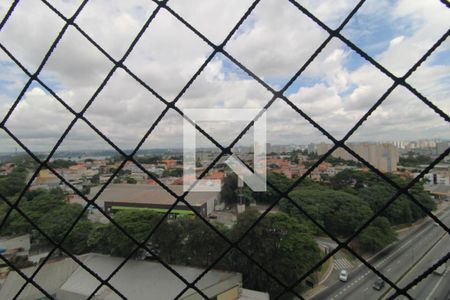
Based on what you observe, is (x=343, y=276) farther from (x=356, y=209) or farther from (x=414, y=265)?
(x=356, y=209)

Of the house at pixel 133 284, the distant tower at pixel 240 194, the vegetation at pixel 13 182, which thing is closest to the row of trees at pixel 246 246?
the house at pixel 133 284

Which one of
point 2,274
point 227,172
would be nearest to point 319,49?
point 2,274

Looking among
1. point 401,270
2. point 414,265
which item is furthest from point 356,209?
point 401,270

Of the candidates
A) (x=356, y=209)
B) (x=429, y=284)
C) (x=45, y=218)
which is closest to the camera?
(x=429, y=284)

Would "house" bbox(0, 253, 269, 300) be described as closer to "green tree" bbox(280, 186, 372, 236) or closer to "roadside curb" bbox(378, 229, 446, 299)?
"roadside curb" bbox(378, 229, 446, 299)

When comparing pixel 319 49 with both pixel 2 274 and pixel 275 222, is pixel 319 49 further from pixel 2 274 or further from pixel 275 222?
pixel 2 274

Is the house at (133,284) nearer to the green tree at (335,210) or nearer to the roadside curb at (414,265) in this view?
the roadside curb at (414,265)

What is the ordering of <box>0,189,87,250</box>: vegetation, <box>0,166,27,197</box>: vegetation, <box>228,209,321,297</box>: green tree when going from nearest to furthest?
<box>228,209,321,297</box>: green tree
<box>0,189,87,250</box>: vegetation
<box>0,166,27,197</box>: vegetation

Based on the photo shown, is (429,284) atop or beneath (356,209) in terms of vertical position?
beneath

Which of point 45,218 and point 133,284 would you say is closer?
point 133,284

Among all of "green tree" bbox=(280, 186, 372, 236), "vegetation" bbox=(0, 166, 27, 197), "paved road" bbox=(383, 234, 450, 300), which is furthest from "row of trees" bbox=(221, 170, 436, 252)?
"vegetation" bbox=(0, 166, 27, 197)
